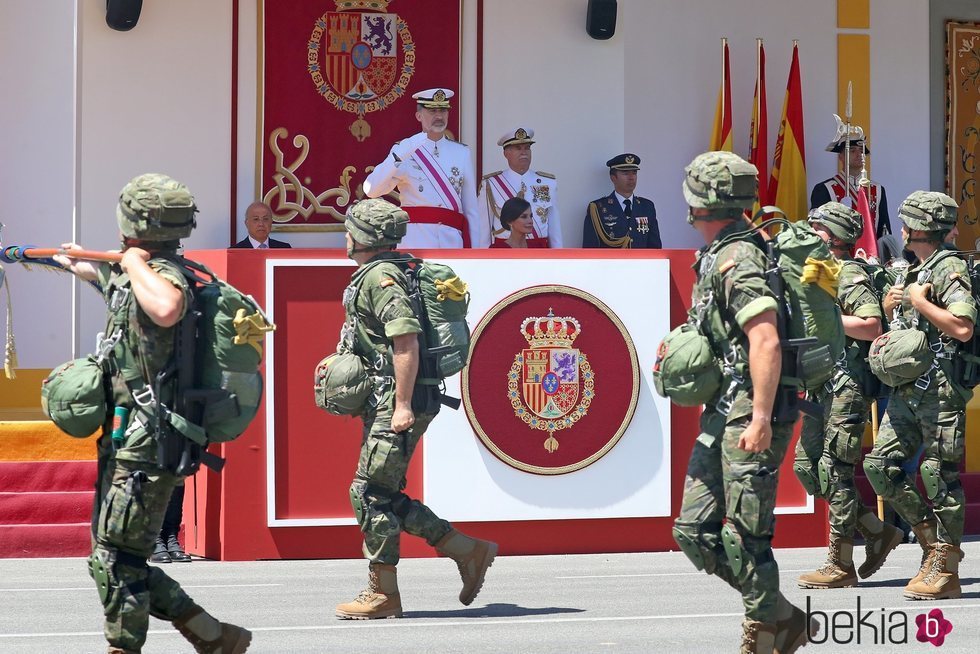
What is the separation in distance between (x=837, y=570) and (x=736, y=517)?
3.16 metres

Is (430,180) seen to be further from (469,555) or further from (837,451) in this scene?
(469,555)

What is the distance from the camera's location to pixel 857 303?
9531mm

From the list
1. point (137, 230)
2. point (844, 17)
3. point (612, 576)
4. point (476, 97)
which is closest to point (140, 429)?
point (137, 230)

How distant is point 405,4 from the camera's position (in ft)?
47.0

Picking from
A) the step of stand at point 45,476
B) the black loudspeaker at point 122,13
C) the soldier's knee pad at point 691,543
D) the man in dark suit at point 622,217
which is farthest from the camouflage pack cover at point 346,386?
the black loudspeaker at point 122,13

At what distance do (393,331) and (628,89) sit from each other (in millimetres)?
7728

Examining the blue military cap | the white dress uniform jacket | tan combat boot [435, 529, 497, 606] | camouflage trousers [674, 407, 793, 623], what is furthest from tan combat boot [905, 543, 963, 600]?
the blue military cap

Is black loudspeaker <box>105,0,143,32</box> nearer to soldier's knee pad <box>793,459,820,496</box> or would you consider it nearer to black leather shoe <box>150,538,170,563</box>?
black leather shoe <box>150,538,170,563</box>

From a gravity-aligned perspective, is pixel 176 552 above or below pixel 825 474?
below

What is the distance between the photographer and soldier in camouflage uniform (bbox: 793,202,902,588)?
9.48 meters

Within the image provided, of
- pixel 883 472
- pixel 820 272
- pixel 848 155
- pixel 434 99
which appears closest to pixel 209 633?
pixel 820 272

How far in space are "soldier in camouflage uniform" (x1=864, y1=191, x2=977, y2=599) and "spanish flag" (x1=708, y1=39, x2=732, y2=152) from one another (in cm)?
618

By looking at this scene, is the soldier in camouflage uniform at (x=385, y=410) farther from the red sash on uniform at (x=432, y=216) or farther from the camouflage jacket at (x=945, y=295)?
the red sash on uniform at (x=432, y=216)

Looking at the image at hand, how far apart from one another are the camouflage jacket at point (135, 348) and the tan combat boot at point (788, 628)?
2.48 metres
